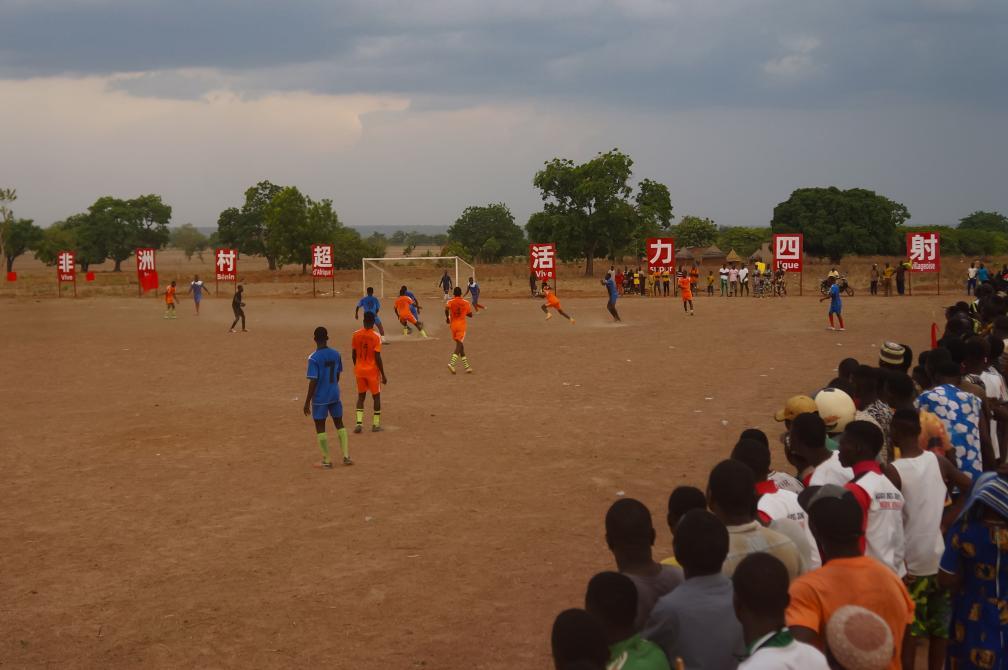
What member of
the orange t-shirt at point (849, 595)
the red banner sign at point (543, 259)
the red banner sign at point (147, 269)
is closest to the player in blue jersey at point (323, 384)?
the orange t-shirt at point (849, 595)

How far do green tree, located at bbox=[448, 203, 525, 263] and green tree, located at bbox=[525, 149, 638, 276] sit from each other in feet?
117

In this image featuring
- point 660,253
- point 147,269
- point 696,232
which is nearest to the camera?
point 660,253

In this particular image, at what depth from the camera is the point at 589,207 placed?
6269 centimetres

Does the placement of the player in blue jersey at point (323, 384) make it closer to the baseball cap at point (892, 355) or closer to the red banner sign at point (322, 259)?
the baseball cap at point (892, 355)

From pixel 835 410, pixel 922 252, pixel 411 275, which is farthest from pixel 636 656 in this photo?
pixel 411 275

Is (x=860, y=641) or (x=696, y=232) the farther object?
(x=696, y=232)

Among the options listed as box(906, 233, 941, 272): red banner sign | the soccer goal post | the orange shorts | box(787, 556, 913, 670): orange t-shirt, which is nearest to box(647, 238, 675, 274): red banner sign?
the soccer goal post

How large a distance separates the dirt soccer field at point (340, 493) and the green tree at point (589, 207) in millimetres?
39029

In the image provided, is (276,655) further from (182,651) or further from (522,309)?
(522,309)

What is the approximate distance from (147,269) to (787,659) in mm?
58422

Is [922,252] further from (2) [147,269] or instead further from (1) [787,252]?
(2) [147,269]

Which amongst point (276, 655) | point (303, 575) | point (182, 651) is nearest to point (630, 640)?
point (276, 655)

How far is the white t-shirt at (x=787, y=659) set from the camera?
3072 mm

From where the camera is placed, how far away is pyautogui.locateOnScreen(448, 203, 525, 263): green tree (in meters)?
102
